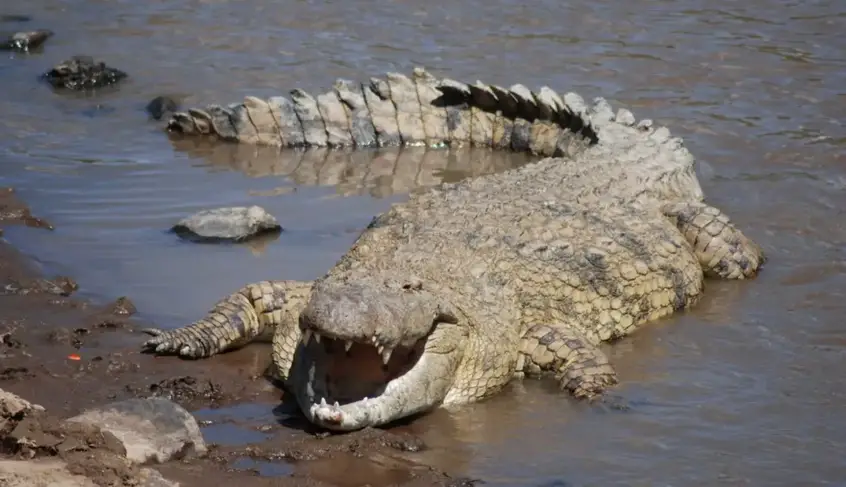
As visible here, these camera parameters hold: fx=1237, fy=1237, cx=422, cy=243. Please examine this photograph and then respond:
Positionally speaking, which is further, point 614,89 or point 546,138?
point 614,89

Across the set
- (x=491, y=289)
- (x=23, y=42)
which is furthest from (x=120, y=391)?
(x=23, y=42)

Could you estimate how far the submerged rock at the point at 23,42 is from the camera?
1212 cm

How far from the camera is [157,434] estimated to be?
14.3 ft

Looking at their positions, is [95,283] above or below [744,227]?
below

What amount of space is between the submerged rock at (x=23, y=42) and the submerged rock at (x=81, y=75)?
1180 millimetres

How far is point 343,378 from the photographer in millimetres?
4895

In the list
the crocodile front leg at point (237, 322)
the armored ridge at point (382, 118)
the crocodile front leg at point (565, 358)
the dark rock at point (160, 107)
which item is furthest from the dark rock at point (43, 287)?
the dark rock at point (160, 107)

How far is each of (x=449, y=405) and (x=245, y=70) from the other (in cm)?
674

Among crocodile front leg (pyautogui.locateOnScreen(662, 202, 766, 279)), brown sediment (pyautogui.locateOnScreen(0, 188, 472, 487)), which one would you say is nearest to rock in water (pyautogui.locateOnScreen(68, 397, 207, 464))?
brown sediment (pyautogui.locateOnScreen(0, 188, 472, 487))

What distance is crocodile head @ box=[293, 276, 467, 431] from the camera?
462 centimetres

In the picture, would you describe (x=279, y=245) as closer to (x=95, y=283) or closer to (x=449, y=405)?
(x=95, y=283)

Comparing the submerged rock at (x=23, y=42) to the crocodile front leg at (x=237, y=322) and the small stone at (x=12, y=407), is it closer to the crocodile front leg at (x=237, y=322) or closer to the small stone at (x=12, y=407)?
the crocodile front leg at (x=237, y=322)

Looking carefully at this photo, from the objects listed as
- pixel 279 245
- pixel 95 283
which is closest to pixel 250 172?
pixel 279 245

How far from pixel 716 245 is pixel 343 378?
112 inches
